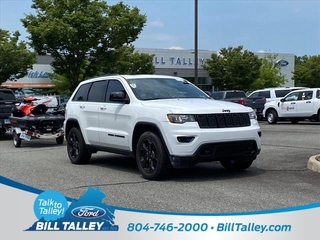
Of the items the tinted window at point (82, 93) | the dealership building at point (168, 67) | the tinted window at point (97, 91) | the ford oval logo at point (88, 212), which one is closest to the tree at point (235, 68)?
the dealership building at point (168, 67)

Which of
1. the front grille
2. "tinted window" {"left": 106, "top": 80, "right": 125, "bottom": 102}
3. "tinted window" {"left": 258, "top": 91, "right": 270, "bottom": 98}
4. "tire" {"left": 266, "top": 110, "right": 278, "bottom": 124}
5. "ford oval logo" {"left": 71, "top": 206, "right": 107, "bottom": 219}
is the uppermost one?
"tinted window" {"left": 106, "top": 80, "right": 125, "bottom": 102}

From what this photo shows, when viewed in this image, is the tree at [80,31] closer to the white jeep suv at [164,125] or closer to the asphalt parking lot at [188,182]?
the asphalt parking lot at [188,182]

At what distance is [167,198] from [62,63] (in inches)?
838

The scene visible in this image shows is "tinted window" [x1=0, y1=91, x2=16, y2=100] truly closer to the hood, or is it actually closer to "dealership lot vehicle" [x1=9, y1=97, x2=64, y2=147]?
"dealership lot vehicle" [x1=9, y1=97, x2=64, y2=147]

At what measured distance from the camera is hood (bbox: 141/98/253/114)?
853 cm

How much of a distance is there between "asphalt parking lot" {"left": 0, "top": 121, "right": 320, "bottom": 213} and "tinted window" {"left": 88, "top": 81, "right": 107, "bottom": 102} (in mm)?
1418

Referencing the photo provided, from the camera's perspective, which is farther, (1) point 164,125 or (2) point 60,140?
(2) point 60,140

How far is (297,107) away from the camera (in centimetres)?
2455

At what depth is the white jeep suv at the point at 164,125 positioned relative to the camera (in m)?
8.45

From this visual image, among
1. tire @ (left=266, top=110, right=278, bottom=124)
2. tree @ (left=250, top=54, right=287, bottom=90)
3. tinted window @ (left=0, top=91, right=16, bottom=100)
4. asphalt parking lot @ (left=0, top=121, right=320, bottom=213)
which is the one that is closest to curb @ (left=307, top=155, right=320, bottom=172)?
asphalt parking lot @ (left=0, top=121, right=320, bottom=213)

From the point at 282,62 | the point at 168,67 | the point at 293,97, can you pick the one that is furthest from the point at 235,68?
the point at 293,97

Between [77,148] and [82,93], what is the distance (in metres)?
1.21

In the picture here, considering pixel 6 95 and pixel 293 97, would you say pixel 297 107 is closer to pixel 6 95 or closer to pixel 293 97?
pixel 293 97

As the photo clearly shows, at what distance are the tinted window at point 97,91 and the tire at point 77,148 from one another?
2.75ft
